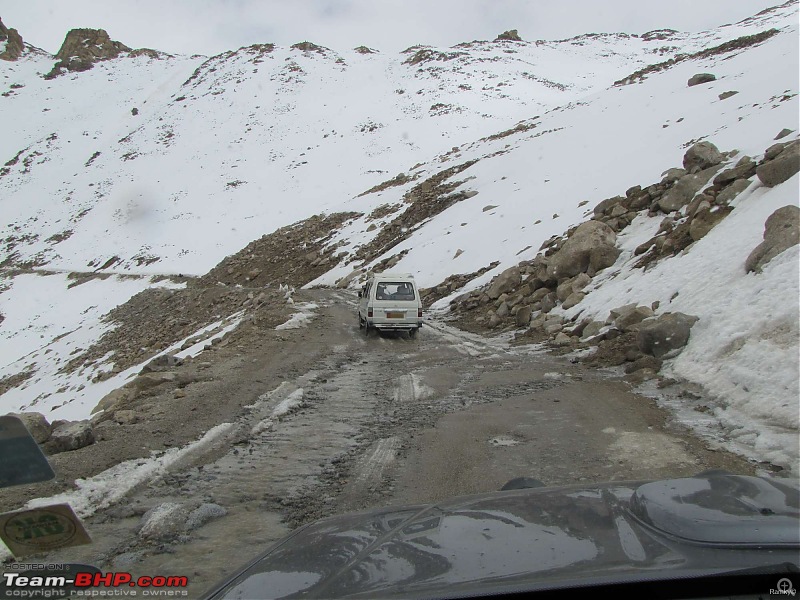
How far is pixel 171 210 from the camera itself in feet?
178

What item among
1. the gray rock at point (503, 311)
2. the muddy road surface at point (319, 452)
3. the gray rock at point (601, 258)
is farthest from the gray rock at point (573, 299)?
the muddy road surface at point (319, 452)

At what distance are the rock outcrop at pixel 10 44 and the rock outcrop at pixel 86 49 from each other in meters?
7.26

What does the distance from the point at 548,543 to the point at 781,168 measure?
467 inches

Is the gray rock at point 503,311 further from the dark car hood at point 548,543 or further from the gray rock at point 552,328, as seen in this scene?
the dark car hood at point 548,543

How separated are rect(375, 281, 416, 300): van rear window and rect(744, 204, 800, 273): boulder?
7.95 meters

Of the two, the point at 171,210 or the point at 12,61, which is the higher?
the point at 12,61

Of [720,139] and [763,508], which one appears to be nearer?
[763,508]

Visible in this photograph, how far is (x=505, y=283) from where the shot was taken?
16.8 metres

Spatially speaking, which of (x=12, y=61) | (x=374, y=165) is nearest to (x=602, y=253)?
(x=374, y=165)

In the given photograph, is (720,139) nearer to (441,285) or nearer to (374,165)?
(441,285)

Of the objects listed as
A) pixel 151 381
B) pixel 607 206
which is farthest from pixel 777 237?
pixel 151 381

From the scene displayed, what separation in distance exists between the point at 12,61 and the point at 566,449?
443 feet

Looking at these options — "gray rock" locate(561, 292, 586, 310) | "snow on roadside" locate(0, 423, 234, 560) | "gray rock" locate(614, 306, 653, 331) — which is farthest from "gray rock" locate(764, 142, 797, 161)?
"snow on roadside" locate(0, 423, 234, 560)

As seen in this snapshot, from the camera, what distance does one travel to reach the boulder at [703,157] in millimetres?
15372
